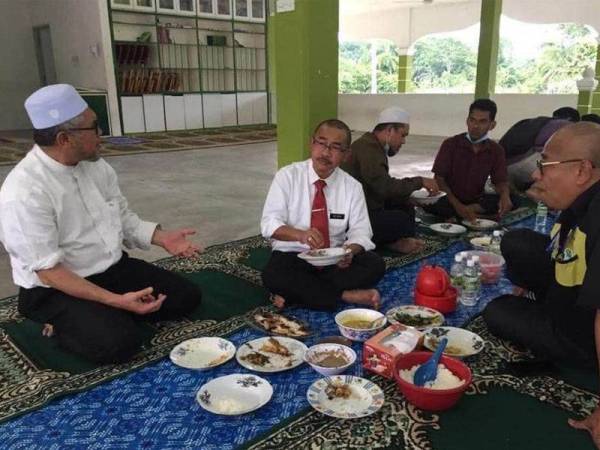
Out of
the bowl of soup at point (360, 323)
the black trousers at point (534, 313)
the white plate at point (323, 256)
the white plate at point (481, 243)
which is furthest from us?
the white plate at point (481, 243)

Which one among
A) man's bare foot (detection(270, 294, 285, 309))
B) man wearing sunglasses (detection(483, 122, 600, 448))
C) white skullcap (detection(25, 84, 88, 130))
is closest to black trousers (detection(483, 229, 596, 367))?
man wearing sunglasses (detection(483, 122, 600, 448))

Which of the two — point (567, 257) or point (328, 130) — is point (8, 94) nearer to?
point (328, 130)

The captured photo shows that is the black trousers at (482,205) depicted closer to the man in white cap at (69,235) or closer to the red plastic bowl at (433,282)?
the red plastic bowl at (433,282)

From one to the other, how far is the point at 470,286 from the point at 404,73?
11.5m

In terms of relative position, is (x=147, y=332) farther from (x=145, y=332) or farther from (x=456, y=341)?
(x=456, y=341)

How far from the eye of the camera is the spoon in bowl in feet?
5.22

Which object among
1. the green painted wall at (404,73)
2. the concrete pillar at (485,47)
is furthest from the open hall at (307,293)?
the green painted wall at (404,73)

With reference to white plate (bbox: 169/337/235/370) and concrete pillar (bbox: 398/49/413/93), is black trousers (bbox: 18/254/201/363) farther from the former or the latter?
concrete pillar (bbox: 398/49/413/93)

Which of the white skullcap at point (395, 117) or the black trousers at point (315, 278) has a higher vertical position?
the white skullcap at point (395, 117)

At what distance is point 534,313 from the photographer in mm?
1830

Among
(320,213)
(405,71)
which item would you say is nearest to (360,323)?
(320,213)

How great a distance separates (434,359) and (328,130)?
108 cm

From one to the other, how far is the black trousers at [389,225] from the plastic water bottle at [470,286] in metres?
0.76

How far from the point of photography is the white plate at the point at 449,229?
11.1 feet
